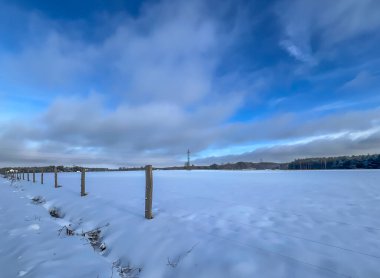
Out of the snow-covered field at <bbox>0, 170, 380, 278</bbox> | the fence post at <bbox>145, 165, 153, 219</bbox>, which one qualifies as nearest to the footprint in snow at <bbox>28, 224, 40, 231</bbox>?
the snow-covered field at <bbox>0, 170, 380, 278</bbox>

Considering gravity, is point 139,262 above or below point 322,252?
below

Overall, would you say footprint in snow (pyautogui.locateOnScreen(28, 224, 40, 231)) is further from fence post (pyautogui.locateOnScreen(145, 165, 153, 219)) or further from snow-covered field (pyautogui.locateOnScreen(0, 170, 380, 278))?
fence post (pyautogui.locateOnScreen(145, 165, 153, 219))

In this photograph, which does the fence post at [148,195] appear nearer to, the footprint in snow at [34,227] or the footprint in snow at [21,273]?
the footprint in snow at [34,227]

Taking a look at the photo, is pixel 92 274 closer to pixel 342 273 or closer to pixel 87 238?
pixel 87 238

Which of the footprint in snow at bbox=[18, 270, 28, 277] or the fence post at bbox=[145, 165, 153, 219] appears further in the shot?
the fence post at bbox=[145, 165, 153, 219]

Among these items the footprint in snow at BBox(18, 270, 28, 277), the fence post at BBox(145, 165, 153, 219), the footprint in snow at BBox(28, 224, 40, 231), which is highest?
the fence post at BBox(145, 165, 153, 219)

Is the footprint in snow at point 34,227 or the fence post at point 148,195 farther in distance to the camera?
the fence post at point 148,195

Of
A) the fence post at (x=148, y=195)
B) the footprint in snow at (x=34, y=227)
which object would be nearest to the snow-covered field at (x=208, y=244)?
the footprint in snow at (x=34, y=227)

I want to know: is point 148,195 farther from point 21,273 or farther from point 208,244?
point 21,273

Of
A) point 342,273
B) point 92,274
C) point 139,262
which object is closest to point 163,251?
point 139,262

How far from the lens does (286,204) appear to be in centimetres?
975

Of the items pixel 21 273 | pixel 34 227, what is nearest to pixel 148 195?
pixel 34 227

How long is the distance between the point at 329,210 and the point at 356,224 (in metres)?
1.75

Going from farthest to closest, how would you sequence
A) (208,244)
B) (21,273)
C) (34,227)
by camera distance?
(34,227)
(208,244)
(21,273)
